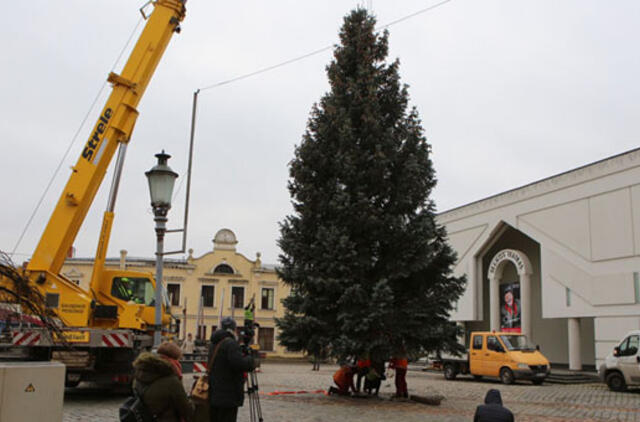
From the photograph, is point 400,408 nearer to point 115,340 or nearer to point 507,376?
point 115,340

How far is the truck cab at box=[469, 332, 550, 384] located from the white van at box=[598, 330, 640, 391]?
2.58 m

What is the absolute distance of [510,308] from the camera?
→ 33.9m

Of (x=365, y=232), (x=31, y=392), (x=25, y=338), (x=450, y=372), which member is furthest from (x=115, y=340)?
(x=450, y=372)

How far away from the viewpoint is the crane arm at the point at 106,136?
13.2 m

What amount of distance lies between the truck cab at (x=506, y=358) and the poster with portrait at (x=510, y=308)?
9.42 meters

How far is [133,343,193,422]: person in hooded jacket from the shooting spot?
4.98 metres

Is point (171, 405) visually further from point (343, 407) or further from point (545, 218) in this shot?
point (545, 218)

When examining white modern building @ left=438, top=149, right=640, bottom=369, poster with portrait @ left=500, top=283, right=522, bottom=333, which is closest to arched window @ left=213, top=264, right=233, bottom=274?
white modern building @ left=438, top=149, right=640, bottom=369

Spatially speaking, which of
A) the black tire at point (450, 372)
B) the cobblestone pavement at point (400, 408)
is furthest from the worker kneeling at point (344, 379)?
the black tire at point (450, 372)

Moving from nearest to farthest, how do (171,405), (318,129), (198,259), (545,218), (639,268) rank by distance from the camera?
1. (171,405)
2. (318,129)
3. (639,268)
4. (545,218)
5. (198,259)

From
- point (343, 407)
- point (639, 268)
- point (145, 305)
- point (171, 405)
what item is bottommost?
point (343, 407)

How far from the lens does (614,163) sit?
26.5 m

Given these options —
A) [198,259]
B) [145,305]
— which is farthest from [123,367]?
[198,259]

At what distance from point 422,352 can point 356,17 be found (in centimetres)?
850
